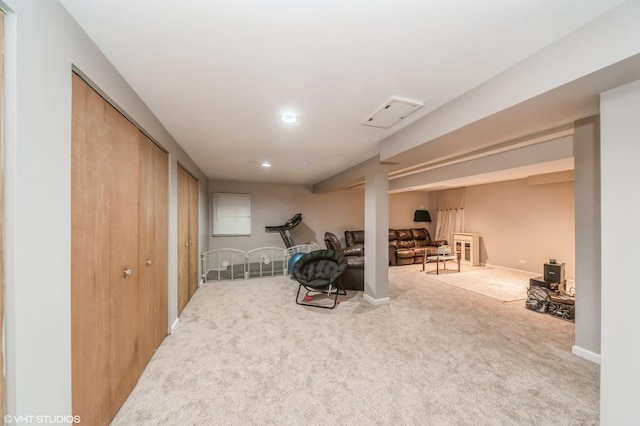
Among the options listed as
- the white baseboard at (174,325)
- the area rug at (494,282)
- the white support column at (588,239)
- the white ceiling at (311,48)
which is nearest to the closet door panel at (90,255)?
the white ceiling at (311,48)

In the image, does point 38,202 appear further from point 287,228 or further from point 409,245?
point 409,245

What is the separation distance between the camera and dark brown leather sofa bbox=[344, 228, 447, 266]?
6676mm

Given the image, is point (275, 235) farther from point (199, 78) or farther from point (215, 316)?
point (199, 78)

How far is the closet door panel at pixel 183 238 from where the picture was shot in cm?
322

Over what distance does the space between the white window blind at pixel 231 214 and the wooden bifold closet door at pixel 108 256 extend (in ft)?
14.2

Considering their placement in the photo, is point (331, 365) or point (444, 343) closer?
point (331, 365)

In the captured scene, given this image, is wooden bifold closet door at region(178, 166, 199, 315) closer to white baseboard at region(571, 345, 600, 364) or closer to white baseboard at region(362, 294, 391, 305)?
white baseboard at region(362, 294, 391, 305)

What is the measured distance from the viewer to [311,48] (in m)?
1.35

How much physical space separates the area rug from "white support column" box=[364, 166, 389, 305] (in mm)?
2073

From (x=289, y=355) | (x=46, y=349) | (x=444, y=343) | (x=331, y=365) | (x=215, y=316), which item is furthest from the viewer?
(x=215, y=316)

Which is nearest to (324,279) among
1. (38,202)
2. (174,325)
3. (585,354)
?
(174,325)

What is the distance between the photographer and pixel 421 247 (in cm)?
718

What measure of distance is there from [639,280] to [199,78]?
301 cm

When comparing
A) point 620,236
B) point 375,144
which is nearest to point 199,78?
point 375,144
